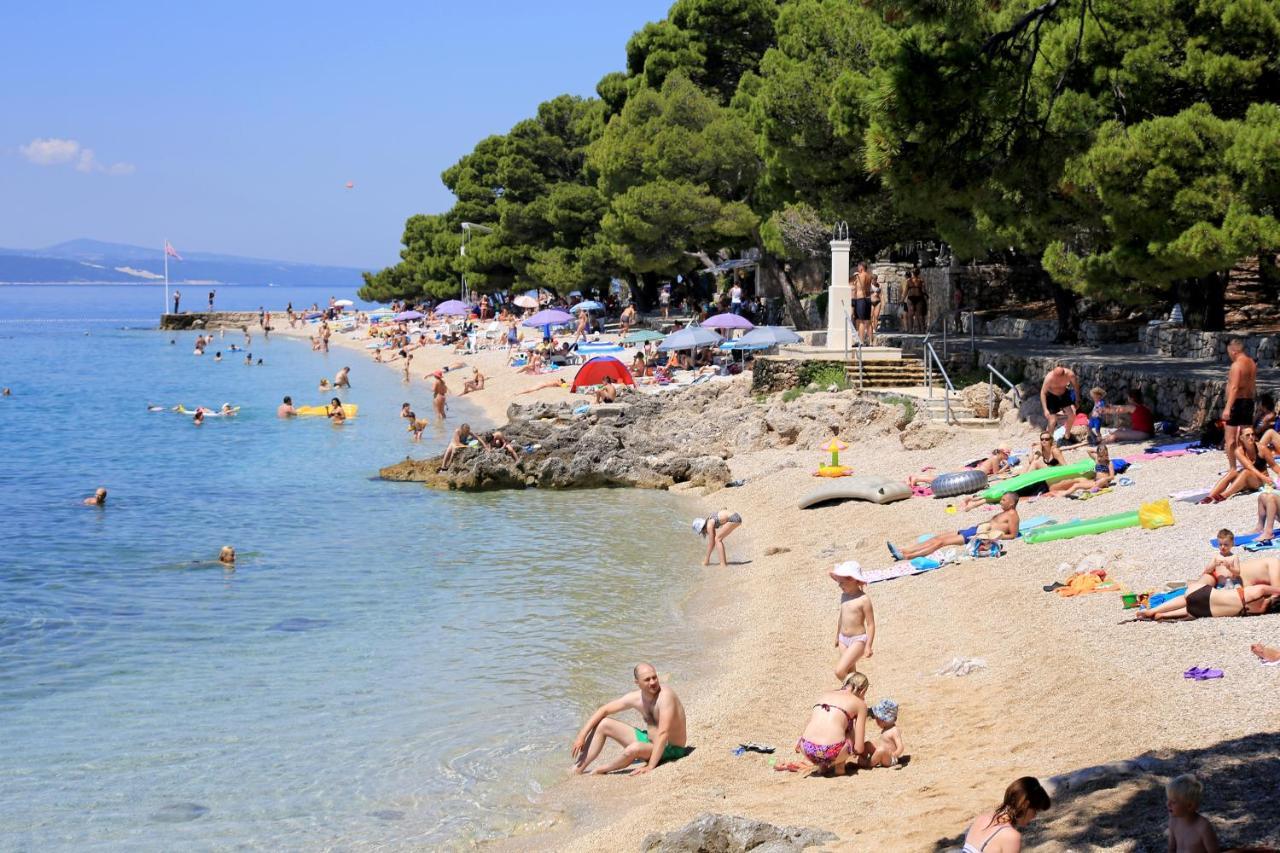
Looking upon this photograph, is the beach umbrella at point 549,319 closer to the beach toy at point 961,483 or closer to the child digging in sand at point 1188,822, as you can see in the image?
the beach toy at point 961,483

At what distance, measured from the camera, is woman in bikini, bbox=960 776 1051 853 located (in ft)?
20.7

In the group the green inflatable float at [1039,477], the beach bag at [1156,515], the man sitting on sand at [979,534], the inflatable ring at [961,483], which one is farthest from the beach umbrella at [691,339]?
the beach bag at [1156,515]

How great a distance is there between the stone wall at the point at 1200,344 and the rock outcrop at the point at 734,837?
14028 mm

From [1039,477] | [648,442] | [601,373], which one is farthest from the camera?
[601,373]

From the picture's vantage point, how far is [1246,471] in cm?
1339

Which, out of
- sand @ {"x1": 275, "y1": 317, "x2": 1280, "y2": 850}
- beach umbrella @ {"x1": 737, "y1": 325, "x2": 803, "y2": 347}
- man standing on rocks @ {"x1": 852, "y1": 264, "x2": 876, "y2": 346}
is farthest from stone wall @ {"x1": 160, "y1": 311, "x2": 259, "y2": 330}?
sand @ {"x1": 275, "y1": 317, "x2": 1280, "y2": 850}

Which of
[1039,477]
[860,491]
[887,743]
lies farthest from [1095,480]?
[887,743]

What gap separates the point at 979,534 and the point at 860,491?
3.82 metres

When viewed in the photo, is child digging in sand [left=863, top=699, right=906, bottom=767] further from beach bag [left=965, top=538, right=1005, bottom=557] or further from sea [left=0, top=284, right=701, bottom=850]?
beach bag [left=965, top=538, right=1005, bottom=557]

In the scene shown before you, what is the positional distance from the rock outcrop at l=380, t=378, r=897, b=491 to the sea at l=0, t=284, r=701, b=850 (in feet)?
1.80

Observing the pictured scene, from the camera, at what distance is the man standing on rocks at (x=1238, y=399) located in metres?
13.7

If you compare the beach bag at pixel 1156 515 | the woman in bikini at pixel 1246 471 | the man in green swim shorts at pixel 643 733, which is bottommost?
the man in green swim shorts at pixel 643 733

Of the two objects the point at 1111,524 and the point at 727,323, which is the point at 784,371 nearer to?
the point at 727,323

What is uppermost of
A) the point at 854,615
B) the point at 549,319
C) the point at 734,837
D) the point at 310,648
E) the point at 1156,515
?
the point at 549,319
